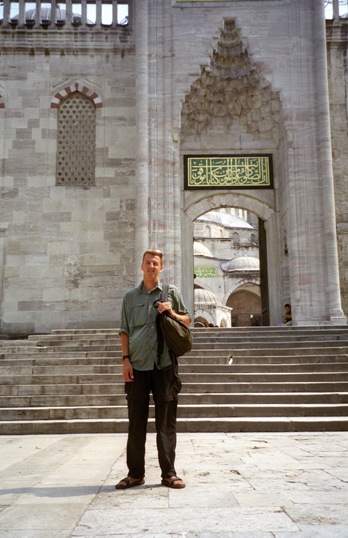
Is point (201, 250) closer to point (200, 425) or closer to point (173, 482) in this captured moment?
point (200, 425)

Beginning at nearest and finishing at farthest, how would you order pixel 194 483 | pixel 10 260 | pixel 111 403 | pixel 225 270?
pixel 194 483
pixel 111 403
pixel 10 260
pixel 225 270

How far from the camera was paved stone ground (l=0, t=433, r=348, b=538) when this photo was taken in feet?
7.11

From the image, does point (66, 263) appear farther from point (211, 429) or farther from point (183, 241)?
point (211, 429)

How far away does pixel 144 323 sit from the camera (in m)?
3.31

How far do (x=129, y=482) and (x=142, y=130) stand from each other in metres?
10.4

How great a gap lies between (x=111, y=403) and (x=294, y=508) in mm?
4149

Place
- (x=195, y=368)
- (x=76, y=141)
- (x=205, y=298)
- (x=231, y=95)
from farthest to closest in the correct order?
(x=205, y=298), (x=76, y=141), (x=231, y=95), (x=195, y=368)

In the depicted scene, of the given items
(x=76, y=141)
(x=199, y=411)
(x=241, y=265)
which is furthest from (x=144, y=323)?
(x=241, y=265)

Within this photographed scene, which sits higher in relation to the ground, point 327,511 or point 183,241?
point 183,241

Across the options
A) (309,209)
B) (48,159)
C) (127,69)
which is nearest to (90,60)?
(127,69)

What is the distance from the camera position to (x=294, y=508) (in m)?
2.42

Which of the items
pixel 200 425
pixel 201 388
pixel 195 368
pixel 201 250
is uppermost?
pixel 201 250

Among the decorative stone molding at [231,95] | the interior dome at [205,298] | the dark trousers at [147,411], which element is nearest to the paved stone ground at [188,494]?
the dark trousers at [147,411]

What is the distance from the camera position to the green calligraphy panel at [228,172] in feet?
44.1
